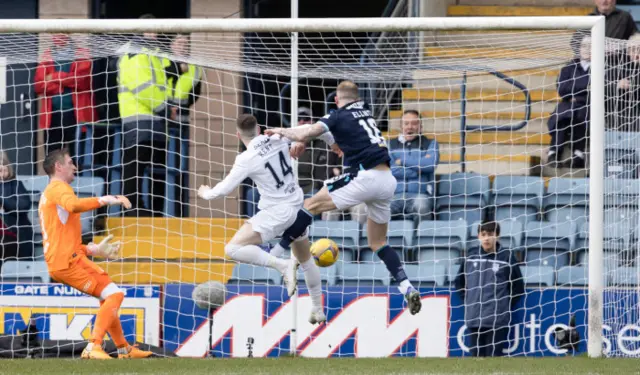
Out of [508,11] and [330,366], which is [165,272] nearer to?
[330,366]

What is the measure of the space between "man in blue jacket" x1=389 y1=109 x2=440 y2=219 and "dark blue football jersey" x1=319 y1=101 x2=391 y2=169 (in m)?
1.62

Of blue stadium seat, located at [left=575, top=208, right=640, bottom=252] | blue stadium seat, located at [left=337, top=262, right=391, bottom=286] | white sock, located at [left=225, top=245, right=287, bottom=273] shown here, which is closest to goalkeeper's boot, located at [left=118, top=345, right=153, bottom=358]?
white sock, located at [left=225, top=245, right=287, bottom=273]

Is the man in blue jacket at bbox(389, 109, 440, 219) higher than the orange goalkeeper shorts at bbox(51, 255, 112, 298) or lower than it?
higher

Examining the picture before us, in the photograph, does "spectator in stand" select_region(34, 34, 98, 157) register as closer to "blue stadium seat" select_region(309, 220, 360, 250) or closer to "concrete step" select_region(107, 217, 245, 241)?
"concrete step" select_region(107, 217, 245, 241)

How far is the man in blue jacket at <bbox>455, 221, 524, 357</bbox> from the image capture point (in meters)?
10.5

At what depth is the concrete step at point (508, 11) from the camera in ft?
47.4

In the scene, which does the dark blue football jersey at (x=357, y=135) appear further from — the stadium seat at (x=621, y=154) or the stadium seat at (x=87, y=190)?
the stadium seat at (x=87, y=190)

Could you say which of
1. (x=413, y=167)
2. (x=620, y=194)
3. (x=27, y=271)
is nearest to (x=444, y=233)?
(x=413, y=167)

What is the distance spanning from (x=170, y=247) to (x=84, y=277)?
212cm

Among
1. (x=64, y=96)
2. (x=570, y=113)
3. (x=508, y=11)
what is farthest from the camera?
(x=508, y=11)

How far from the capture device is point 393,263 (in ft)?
32.0

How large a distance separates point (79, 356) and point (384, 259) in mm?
2801

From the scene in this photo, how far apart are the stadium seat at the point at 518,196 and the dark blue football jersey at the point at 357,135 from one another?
7.10ft

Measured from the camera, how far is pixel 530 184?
1149 centimetres
